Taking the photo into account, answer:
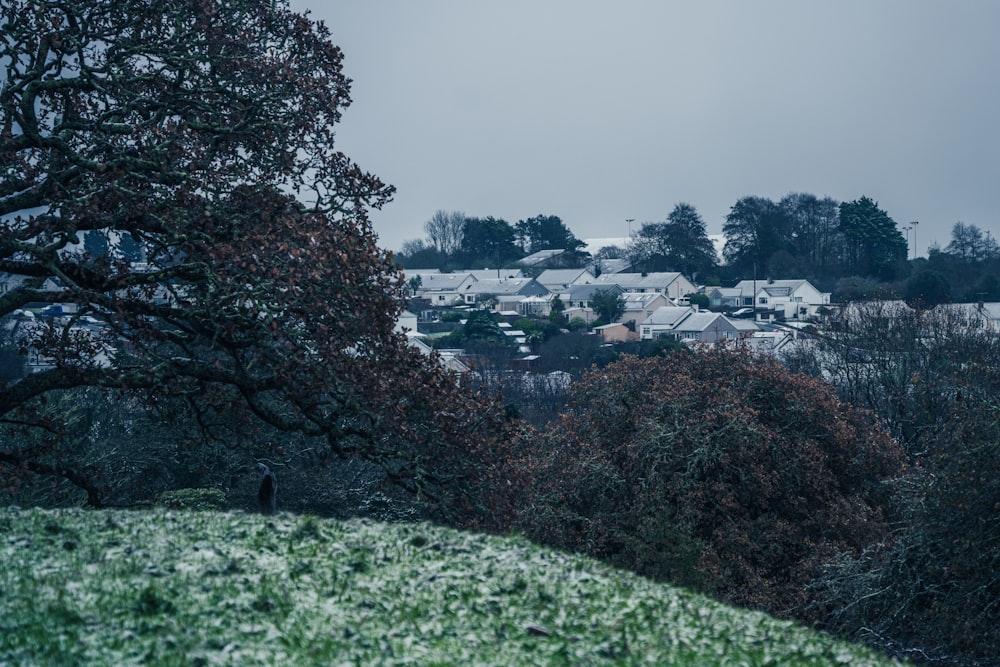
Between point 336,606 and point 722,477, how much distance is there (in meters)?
15.6

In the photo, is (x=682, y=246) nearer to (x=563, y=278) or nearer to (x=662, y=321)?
(x=563, y=278)

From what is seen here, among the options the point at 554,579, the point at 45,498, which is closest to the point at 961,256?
the point at 45,498

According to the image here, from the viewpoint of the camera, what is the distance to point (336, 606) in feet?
26.3

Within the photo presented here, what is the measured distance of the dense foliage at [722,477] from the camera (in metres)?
20.8

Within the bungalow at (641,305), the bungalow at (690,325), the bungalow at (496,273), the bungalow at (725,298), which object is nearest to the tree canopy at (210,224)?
the bungalow at (690,325)

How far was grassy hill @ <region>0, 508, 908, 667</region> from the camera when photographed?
23.2 feet

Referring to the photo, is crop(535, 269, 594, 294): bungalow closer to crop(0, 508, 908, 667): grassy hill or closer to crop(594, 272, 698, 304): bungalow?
crop(594, 272, 698, 304): bungalow

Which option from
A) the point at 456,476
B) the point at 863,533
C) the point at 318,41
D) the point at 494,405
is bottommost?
the point at 863,533

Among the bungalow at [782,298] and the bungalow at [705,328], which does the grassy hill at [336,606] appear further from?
the bungalow at [782,298]

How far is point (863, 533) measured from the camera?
71.6ft

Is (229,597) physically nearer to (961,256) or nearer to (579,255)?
(961,256)

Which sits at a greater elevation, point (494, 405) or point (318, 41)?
point (318, 41)

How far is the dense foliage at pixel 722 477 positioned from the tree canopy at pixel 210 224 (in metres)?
8.70

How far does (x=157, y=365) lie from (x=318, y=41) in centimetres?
565
